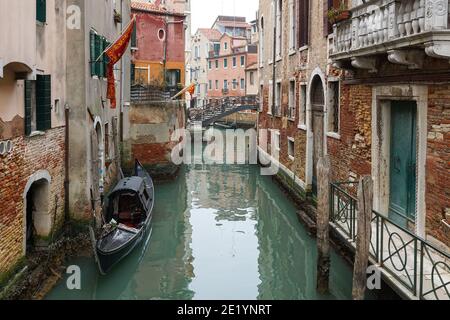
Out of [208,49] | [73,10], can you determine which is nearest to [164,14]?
[73,10]

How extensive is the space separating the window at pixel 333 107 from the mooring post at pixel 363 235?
4841mm

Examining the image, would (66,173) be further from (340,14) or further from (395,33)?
(395,33)

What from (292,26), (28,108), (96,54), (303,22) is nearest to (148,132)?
(292,26)

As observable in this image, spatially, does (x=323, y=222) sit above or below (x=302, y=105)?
A: below

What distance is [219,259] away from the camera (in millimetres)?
10180

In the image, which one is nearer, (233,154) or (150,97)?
(150,97)

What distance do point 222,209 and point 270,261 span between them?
498cm

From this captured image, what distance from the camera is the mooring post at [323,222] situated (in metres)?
7.78

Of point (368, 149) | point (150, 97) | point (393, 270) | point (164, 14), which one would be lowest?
point (393, 270)

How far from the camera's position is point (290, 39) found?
15.3 metres

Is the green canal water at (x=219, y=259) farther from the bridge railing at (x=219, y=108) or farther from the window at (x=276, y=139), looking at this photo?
the bridge railing at (x=219, y=108)

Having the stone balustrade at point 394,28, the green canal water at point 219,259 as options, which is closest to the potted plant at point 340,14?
the stone balustrade at point 394,28

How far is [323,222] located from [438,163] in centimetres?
202

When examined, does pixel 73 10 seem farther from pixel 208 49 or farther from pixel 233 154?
pixel 208 49
